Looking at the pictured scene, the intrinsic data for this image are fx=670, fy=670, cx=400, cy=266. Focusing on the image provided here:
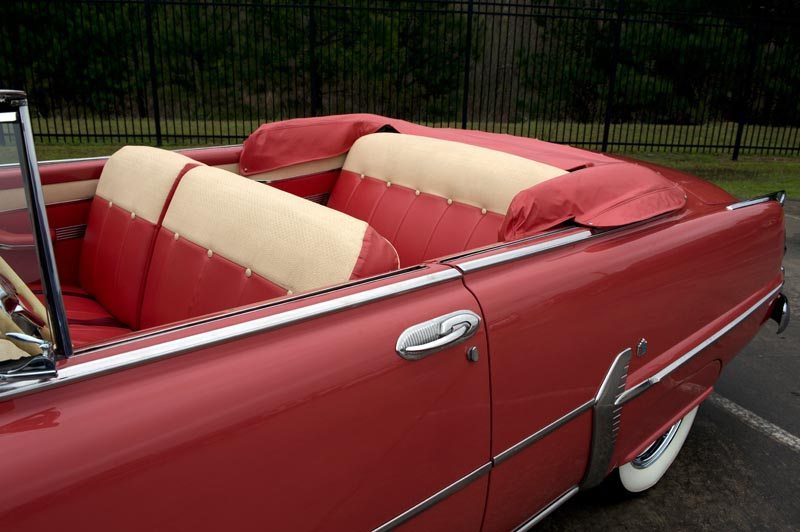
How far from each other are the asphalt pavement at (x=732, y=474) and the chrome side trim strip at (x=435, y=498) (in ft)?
3.01

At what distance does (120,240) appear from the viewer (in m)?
2.52

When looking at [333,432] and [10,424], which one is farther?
[333,432]

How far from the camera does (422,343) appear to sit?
1.43 meters

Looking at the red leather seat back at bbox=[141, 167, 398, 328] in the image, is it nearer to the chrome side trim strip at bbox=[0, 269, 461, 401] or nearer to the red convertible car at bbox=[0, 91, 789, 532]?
the red convertible car at bbox=[0, 91, 789, 532]

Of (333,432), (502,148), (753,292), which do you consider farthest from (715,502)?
(333,432)

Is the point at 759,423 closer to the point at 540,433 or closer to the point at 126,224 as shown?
the point at 540,433

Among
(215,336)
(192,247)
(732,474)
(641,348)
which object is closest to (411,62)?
(732,474)

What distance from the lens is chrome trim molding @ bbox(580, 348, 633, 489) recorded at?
193 cm

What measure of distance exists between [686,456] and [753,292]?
29.8 inches

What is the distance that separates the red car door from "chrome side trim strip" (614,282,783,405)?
63 centimetres

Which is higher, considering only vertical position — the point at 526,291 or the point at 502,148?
the point at 502,148

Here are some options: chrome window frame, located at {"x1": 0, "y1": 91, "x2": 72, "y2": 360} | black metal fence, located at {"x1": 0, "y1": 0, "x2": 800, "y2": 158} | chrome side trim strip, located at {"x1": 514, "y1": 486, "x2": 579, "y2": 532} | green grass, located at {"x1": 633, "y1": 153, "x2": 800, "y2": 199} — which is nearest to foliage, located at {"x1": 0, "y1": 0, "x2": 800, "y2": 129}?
black metal fence, located at {"x1": 0, "y1": 0, "x2": 800, "y2": 158}

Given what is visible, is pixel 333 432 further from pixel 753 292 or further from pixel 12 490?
pixel 753 292

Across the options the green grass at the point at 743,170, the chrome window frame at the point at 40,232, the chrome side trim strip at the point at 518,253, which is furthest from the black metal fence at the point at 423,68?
the chrome window frame at the point at 40,232
